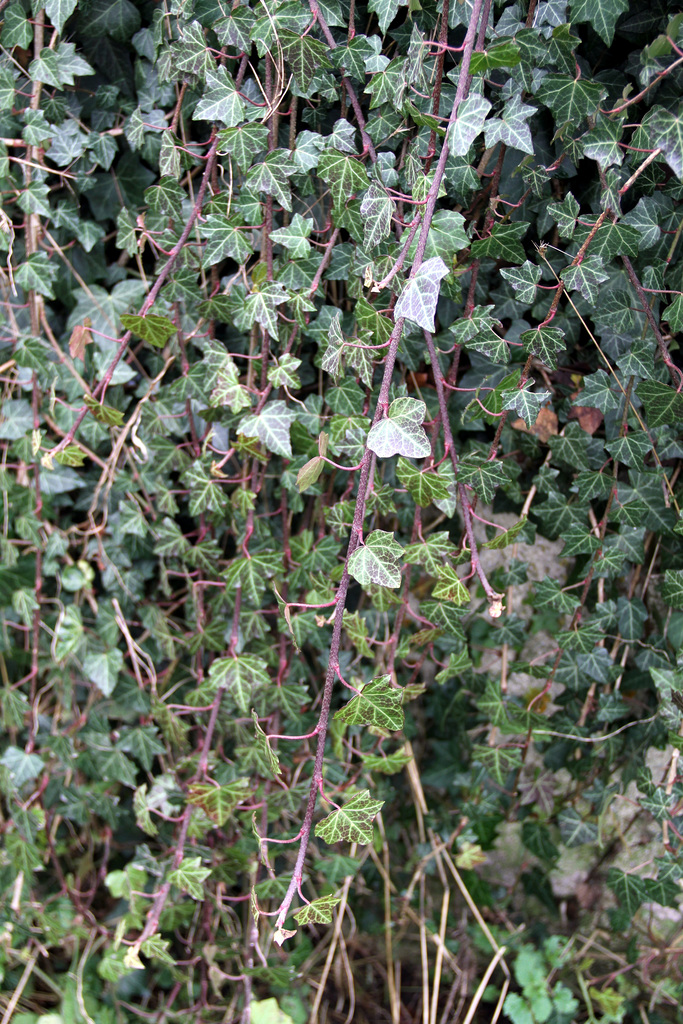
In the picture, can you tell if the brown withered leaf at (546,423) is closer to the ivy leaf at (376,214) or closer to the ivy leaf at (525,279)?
the ivy leaf at (525,279)

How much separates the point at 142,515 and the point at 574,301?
2.70 ft

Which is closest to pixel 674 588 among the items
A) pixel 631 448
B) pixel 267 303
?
pixel 631 448

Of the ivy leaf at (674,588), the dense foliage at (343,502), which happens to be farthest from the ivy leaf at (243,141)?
the ivy leaf at (674,588)

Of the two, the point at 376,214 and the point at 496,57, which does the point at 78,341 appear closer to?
the point at 376,214

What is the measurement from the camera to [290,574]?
1.20 m

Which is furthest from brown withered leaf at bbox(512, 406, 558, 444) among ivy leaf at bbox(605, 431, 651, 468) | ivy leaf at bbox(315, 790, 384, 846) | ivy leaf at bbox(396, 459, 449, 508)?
ivy leaf at bbox(315, 790, 384, 846)

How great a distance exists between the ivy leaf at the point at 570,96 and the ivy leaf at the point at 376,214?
27 centimetres

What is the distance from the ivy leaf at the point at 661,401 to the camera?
101 cm

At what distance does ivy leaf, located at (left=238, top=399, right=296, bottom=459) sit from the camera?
104 cm

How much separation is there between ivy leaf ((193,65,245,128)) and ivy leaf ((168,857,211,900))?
1118mm

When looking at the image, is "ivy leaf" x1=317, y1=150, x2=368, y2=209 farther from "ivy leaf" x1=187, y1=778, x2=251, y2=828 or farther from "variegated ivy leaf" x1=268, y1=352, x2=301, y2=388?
"ivy leaf" x1=187, y1=778, x2=251, y2=828

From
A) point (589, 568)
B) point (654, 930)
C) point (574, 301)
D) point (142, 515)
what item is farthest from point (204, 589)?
point (654, 930)

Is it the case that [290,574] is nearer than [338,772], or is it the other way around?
[290,574]

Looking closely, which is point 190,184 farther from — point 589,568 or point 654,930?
point 654,930
